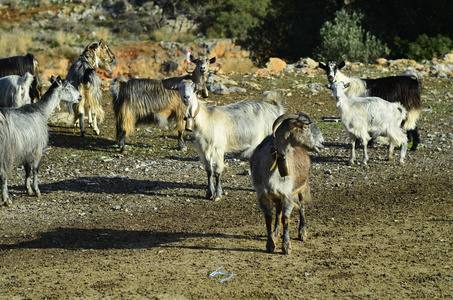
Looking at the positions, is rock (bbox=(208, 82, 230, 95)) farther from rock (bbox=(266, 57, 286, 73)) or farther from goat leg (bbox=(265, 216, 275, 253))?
goat leg (bbox=(265, 216, 275, 253))

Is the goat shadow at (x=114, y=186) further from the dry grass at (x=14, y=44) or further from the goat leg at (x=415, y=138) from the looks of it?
the dry grass at (x=14, y=44)

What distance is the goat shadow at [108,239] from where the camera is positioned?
694cm

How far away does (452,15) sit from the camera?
82.2 feet

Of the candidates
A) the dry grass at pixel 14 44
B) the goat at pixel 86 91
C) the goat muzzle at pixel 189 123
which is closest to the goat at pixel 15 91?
the goat at pixel 86 91

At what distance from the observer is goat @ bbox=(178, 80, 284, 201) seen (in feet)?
29.0

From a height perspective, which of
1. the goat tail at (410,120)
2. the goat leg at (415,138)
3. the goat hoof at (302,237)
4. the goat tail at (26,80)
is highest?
the goat tail at (26,80)

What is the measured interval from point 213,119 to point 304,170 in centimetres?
276

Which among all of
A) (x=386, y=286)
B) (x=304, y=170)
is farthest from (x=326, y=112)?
(x=386, y=286)

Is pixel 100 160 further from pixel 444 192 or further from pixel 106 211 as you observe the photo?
pixel 444 192

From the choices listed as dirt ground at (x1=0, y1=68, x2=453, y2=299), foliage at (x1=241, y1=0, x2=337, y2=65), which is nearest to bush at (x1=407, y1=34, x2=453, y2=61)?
foliage at (x1=241, y1=0, x2=337, y2=65)

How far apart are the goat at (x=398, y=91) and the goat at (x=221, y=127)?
11.3 ft

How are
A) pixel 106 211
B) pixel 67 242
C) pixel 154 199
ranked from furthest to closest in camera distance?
pixel 154 199
pixel 106 211
pixel 67 242

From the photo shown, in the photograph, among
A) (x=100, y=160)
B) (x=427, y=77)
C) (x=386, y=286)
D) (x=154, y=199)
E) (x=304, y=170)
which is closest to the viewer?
(x=386, y=286)

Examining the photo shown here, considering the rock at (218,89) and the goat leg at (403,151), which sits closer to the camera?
the goat leg at (403,151)
